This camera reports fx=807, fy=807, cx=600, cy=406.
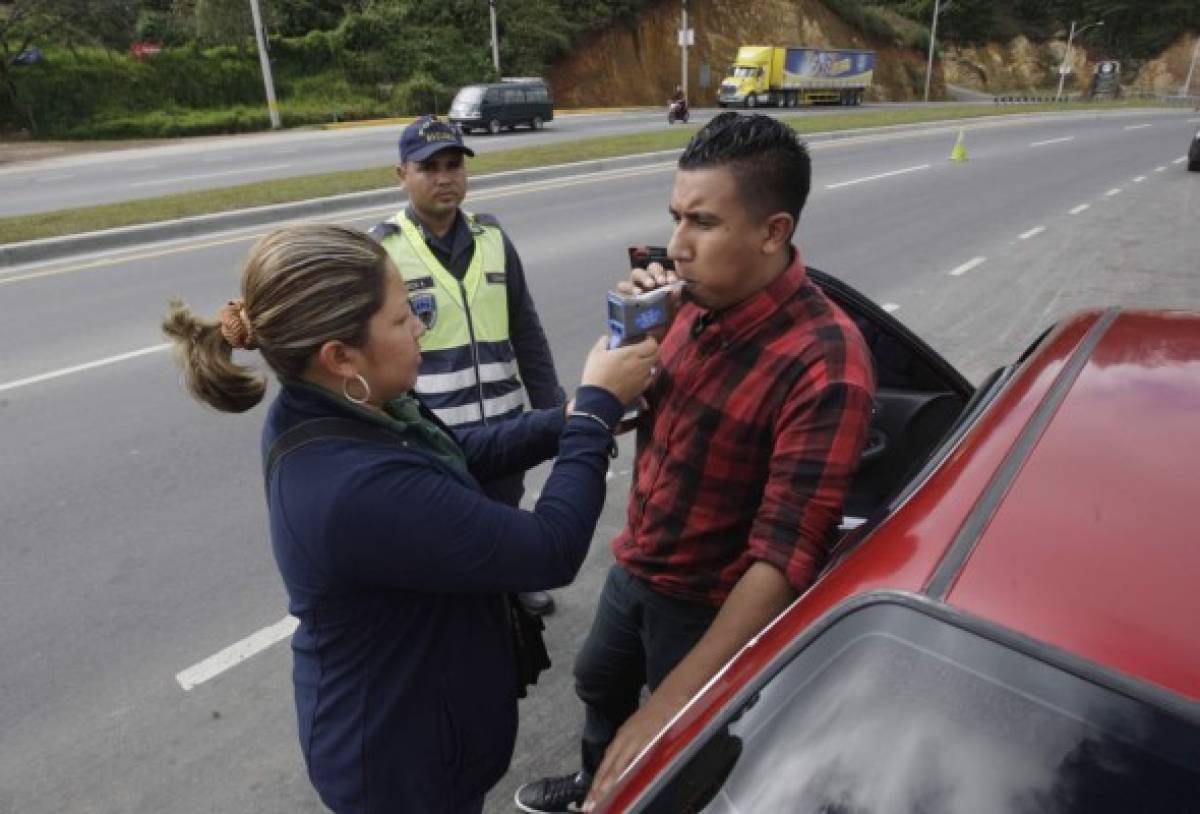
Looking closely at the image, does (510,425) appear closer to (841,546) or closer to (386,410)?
(386,410)

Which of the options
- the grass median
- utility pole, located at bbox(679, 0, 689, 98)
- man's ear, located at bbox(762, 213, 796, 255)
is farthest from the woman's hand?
utility pole, located at bbox(679, 0, 689, 98)

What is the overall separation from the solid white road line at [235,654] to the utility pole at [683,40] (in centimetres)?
4000

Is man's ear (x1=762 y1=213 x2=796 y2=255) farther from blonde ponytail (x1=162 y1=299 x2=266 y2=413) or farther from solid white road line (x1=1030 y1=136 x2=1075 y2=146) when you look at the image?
solid white road line (x1=1030 y1=136 x2=1075 y2=146)

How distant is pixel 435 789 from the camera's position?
1582 millimetres

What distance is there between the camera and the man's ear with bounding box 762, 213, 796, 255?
5.52ft

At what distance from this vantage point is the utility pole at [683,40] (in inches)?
1580

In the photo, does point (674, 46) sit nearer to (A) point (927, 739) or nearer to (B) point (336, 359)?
(B) point (336, 359)

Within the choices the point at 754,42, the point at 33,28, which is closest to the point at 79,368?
the point at 33,28

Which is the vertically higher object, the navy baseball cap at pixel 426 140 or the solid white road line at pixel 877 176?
the navy baseball cap at pixel 426 140

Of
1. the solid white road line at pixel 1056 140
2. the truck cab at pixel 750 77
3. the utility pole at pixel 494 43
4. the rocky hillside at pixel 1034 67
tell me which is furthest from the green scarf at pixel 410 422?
Answer: the rocky hillside at pixel 1034 67

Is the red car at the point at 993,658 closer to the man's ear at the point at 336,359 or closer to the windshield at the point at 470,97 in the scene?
the man's ear at the point at 336,359

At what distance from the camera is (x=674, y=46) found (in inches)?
1722

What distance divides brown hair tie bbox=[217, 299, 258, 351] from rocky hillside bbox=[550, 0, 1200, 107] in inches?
1702

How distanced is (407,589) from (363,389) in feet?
1.19
